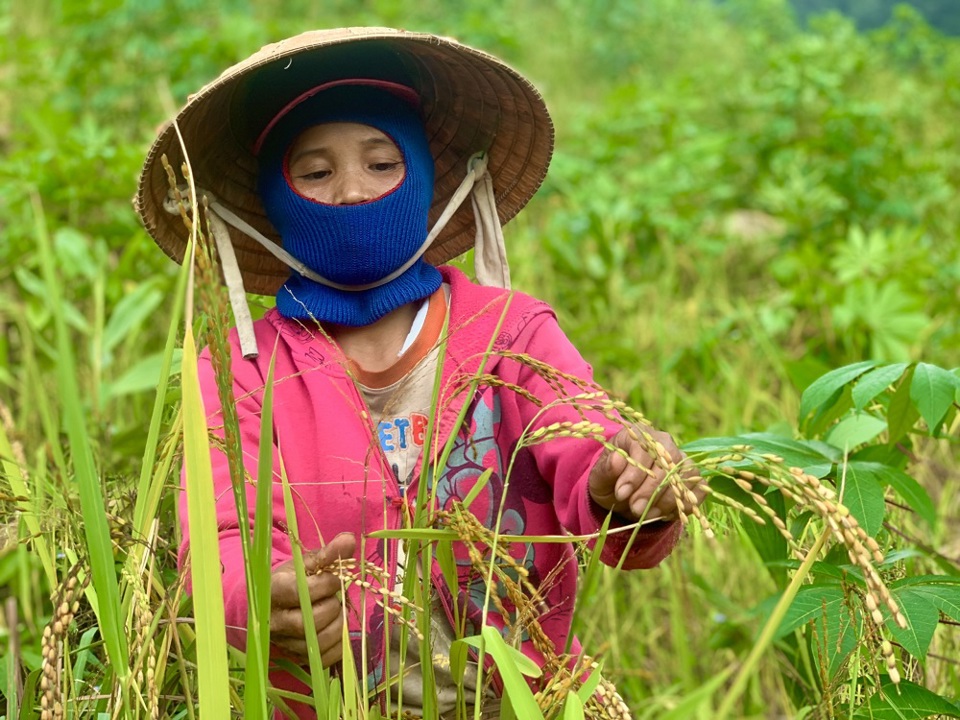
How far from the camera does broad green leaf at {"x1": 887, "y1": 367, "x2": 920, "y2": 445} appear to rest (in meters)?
1.38

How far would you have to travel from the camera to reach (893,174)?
442 cm

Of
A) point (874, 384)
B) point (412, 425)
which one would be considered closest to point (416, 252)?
point (412, 425)

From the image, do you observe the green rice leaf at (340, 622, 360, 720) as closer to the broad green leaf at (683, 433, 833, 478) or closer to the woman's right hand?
the woman's right hand

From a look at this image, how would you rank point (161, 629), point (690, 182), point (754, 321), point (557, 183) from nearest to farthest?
point (161, 629), point (754, 321), point (690, 182), point (557, 183)

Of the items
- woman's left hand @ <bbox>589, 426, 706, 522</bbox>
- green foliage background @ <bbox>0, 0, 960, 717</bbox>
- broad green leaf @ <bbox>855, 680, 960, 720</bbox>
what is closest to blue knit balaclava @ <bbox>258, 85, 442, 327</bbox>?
green foliage background @ <bbox>0, 0, 960, 717</bbox>

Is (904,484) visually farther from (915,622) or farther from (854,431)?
(915,622)

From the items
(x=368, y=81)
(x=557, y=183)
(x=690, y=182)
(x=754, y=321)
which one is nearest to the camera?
(x=368, y=81)

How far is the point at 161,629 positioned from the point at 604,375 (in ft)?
7.11

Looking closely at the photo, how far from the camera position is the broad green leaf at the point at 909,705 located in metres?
1.20

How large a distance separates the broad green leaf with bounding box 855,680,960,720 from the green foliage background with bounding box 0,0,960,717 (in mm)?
471

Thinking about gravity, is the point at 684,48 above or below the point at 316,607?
above

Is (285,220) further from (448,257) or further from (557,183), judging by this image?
(557,183)

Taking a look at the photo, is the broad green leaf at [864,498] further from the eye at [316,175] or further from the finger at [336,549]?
the eye at [316,175]

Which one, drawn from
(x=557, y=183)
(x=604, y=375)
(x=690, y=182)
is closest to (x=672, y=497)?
(x=604, y=375)
